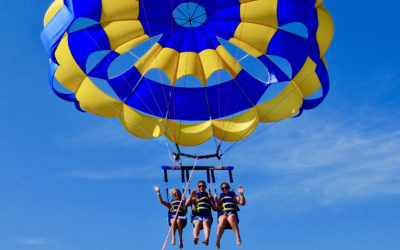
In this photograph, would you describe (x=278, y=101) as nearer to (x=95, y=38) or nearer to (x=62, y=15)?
(x=95, y=38)

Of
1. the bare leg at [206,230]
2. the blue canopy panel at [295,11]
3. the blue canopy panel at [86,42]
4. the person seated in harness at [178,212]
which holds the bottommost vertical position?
the bare leg at [206,230]

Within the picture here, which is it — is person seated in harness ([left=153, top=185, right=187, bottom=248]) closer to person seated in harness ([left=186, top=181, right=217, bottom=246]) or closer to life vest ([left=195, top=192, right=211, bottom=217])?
person seated in harness ([left=186, top=181, right=217, bottom=246])

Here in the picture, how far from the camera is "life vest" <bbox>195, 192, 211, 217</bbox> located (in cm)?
995

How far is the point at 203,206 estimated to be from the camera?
9969 millimetres

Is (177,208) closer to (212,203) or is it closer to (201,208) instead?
(201,208)

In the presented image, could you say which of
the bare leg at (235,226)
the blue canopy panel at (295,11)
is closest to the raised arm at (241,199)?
the bare leg at (235,226)

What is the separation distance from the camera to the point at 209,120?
38.5 feet

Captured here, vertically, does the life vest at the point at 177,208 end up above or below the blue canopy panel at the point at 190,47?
below

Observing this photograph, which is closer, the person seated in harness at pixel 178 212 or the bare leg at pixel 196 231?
the bare leg at pixel 196 231

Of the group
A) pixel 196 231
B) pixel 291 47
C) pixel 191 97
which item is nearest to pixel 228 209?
pixel 196 231

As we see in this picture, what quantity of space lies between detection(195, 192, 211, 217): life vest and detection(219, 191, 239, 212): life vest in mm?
251

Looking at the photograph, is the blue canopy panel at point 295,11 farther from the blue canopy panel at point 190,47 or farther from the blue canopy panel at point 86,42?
the blue canopy panel at point 86,42

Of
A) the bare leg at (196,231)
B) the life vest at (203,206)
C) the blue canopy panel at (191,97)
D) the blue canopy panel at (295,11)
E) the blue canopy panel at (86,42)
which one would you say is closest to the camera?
the blue canopy panel at (295,11)

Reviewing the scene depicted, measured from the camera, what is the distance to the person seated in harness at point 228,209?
9.84 m
